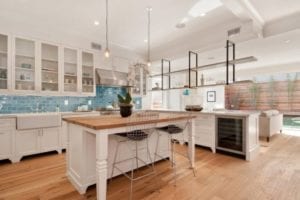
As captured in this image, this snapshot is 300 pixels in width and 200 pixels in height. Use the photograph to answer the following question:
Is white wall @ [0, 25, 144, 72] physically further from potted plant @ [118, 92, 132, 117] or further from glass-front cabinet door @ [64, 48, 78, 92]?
potted plant @ [118, 92, 132, 117]

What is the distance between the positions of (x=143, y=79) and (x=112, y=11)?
108 inches

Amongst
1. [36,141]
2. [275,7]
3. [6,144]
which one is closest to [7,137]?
[6,144]

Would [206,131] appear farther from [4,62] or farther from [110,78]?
[4,62]

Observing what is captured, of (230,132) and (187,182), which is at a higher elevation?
(230,132)

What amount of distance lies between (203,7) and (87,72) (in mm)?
3107

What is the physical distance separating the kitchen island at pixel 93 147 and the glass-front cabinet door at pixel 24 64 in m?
2.00

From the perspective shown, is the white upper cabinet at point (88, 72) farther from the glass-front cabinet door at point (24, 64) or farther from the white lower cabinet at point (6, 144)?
the white lower cabinet at point (6, 144)

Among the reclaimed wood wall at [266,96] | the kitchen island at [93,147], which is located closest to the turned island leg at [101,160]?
the kitchen island at [93,147]

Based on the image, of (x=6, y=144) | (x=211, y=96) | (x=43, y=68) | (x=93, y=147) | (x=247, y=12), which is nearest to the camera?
(x=93, y=147)

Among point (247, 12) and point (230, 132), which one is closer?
point (247, 12)

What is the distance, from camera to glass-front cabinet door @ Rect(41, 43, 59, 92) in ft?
12.0

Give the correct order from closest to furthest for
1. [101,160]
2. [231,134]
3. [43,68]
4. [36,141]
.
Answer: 1. [101,160]
2. [36,141]
3. [231,134]
4. [43,68]

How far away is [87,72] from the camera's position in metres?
4.32

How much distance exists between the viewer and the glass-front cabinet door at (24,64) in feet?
11.0
